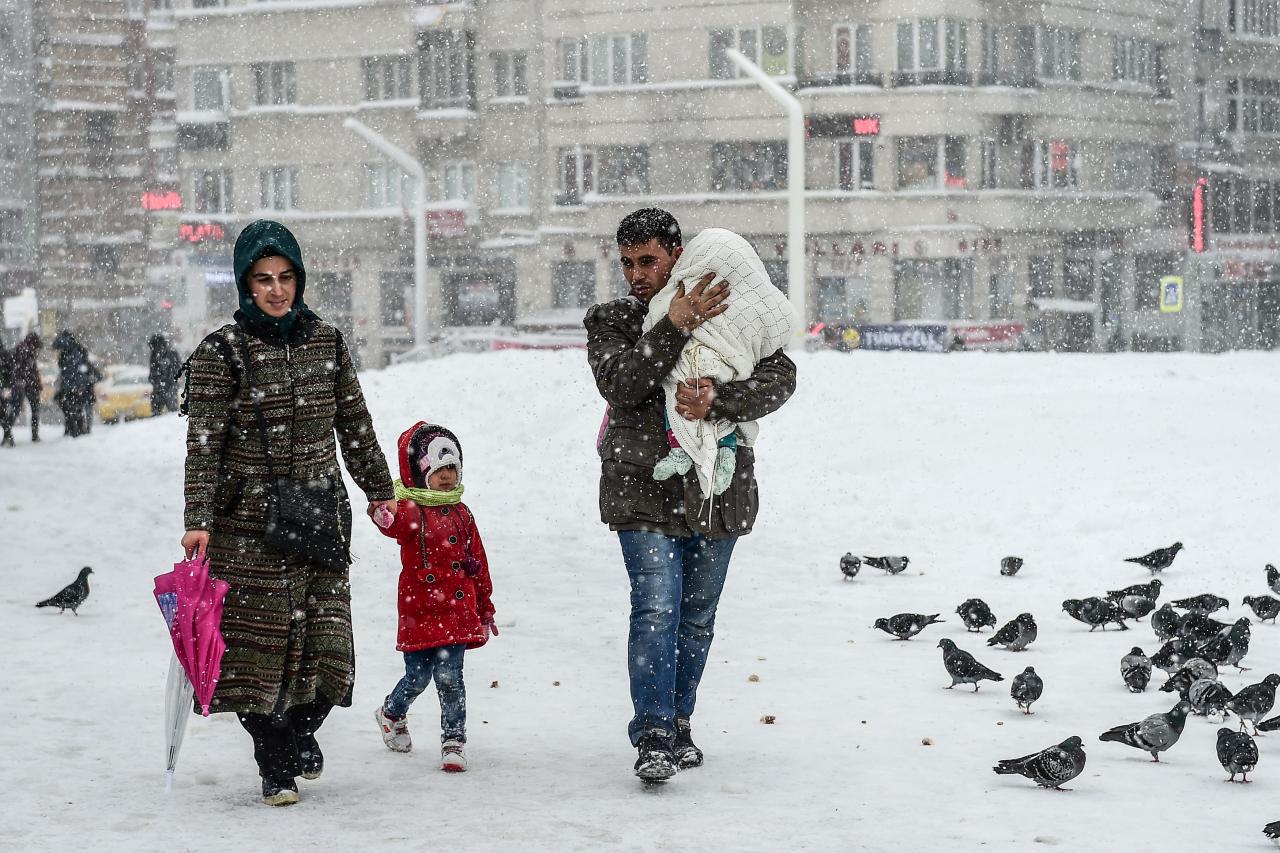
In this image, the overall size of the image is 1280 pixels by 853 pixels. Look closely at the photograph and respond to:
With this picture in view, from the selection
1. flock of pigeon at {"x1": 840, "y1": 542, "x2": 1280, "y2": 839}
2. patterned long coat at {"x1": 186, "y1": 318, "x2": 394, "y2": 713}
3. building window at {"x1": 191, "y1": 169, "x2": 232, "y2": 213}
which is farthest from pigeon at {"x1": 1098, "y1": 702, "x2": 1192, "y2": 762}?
building window at {"x1": 191, "y1": 169, "x2": 232, "y2": 213}

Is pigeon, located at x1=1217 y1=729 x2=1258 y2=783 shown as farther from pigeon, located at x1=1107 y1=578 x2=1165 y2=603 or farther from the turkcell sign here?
the turkcell sign

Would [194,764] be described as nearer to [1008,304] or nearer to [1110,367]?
[1110,367]

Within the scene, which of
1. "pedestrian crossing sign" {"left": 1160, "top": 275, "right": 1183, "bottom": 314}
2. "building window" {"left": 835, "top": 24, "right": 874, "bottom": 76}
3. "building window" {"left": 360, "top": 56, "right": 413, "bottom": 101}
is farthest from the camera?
"building window" {"left": 360, "top": 56, "right": 413, "bottom": 101}

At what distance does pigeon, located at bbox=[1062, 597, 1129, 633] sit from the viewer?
9828mm

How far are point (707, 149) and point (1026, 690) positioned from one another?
148 feet

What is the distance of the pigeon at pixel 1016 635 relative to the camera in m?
9.32

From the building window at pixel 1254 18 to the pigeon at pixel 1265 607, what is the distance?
5181 cm

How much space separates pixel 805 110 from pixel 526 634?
41.5m

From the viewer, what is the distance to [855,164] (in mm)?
50219

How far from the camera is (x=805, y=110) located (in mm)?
49969

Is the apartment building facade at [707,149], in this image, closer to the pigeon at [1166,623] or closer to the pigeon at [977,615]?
the pigeon at [977,615]

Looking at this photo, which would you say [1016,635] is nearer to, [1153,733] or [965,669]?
[965,669]

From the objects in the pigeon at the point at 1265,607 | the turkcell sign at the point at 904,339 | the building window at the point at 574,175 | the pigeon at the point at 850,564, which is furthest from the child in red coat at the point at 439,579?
the building window at the point at 574,175

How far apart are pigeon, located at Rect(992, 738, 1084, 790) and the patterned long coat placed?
228cm
